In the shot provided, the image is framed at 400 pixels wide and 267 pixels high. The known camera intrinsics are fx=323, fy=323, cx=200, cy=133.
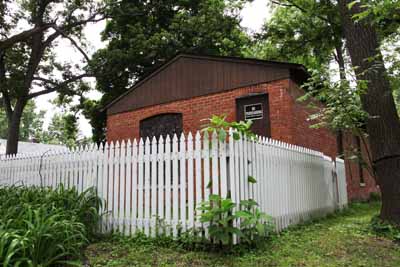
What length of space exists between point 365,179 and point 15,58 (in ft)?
67.0

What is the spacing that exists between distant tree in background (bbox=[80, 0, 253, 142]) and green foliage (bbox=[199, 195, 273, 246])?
47.4ft

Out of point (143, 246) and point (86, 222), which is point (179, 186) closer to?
point (143, 246)

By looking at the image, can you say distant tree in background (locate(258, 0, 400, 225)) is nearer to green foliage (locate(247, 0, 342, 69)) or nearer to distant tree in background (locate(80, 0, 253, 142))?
green foliage (locate(247, 0, 342, 69))

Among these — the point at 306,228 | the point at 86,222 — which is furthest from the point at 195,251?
the point at 306,228

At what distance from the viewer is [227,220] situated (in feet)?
13.7

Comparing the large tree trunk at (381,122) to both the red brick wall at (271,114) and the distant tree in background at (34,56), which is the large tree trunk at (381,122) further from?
the distant tree in background at (34,56)

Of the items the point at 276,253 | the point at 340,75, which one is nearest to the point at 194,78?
the point at 340,75

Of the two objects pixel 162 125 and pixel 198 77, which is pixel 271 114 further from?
pixel 162 125

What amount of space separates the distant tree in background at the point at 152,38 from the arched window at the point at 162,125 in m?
6.93

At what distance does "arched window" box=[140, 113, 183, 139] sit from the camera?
1131 cm

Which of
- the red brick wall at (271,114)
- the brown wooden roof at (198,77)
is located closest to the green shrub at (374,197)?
the red brick wall at (271,114)

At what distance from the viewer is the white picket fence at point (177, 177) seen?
468cm

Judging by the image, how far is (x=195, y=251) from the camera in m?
4.40

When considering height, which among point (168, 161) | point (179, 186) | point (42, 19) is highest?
point (42, 19)
